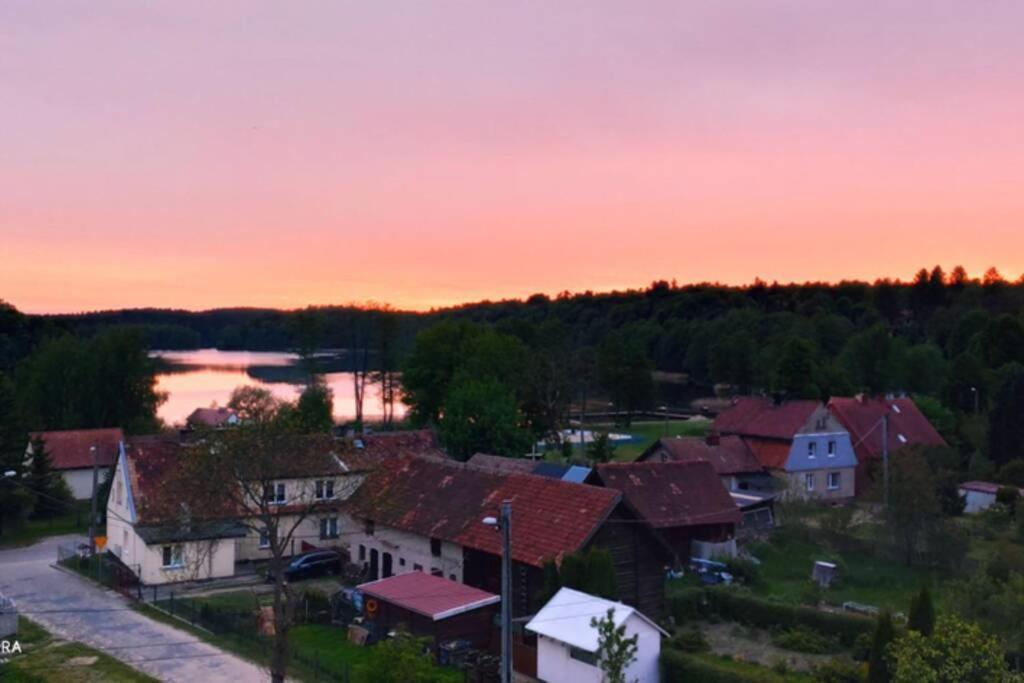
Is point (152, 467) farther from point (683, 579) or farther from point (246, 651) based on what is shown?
point (683, 579)

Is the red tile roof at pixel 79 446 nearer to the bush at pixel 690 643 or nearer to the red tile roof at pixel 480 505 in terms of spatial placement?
the red tile roof at pixel 480 505

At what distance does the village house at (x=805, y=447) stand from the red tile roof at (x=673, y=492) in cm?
1342

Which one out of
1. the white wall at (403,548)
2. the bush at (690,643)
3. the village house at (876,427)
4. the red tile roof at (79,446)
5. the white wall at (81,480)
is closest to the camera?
the bush at (690,643)

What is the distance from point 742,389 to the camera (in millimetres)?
110188

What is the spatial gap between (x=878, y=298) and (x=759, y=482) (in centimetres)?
12104

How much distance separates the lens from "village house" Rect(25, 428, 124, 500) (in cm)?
5278

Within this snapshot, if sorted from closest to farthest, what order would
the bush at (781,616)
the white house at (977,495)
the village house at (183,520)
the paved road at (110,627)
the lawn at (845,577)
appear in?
1. the paved road at (110,627)
2. the bush at (781,616)
3. the lawn at (845,577)
4. the village house at (183,520)
5. the white house at (977,495)

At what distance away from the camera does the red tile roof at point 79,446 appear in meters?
53.2

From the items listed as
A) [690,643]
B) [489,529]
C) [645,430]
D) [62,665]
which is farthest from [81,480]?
[645,430]

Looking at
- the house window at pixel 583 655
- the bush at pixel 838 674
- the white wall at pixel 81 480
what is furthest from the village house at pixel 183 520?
the bush at pixel 838 674

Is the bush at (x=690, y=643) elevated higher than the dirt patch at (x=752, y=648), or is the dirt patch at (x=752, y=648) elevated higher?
the bush at (x=690, y=643)

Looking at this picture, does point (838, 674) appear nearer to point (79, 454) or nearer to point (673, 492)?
point (673, 492)

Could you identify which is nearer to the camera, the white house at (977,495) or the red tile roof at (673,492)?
the red tile roof at (673,492)

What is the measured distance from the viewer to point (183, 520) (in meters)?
33.8
